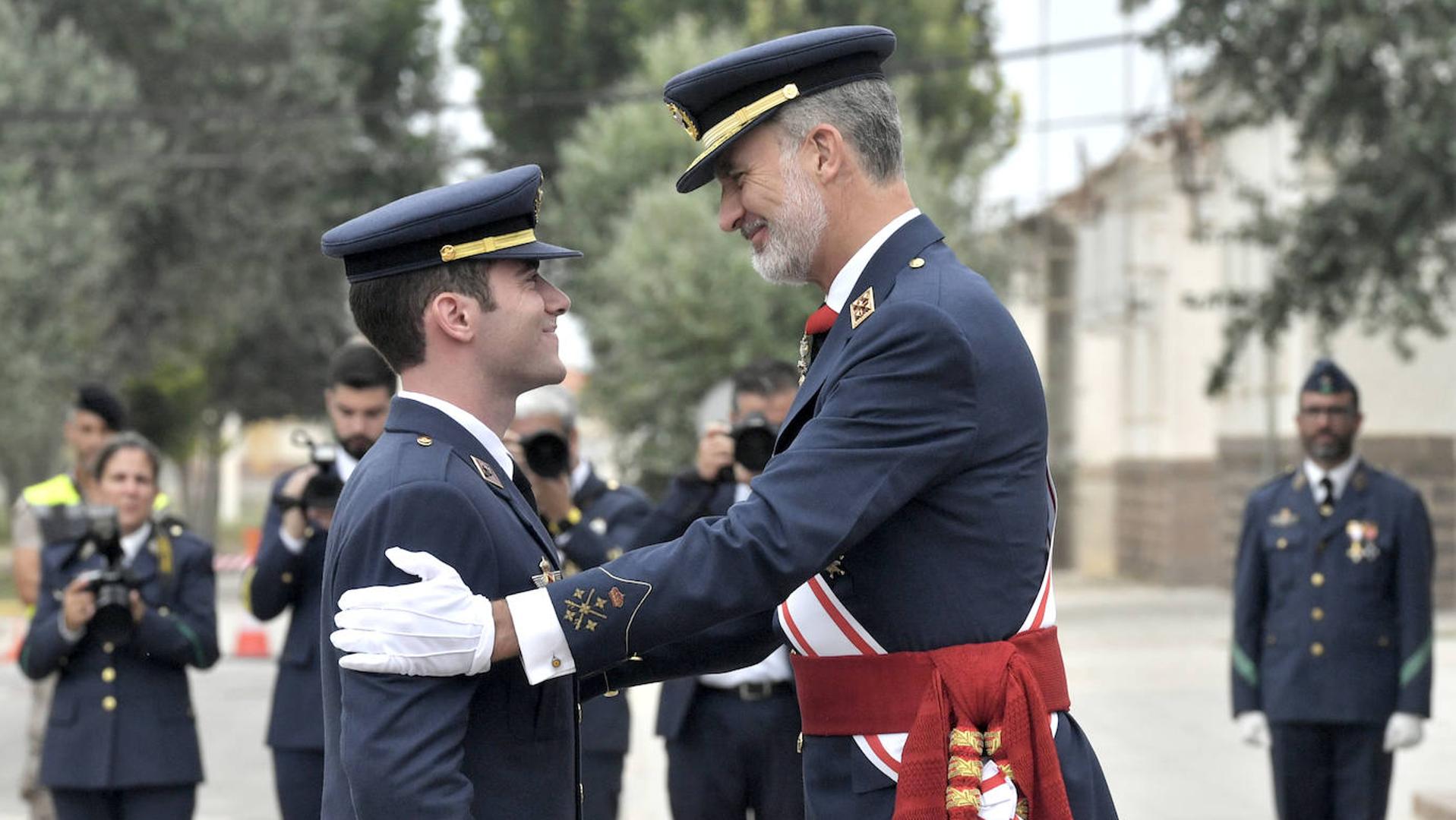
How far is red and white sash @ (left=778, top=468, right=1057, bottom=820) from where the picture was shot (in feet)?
10.5

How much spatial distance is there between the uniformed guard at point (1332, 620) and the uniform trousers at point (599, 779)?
8.98ft

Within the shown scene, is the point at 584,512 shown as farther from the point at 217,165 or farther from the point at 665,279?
the point at 217,165

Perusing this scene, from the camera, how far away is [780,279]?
3.61m

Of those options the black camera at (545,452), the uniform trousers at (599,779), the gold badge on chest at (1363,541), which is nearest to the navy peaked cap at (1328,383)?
the gold badge on chest at (1363,541)

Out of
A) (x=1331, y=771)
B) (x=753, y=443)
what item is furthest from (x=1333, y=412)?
(x=753, y=443)

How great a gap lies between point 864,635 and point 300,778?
324 cm

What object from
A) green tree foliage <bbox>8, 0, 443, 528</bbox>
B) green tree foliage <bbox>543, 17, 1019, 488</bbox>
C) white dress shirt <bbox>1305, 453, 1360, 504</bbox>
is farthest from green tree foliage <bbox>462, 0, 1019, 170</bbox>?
white dress shirt <bbox>1305, 453, 1360, 504</bbox>

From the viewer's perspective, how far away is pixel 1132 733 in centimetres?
1298

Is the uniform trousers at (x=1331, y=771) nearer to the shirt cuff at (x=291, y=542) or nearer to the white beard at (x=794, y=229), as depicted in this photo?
the shirt cuff at (x=291, y=542)

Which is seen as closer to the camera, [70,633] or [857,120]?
[857,120]

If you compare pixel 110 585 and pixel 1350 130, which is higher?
pixel 1350 130

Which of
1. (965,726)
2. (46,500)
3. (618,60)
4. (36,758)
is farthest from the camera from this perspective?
(618,60)

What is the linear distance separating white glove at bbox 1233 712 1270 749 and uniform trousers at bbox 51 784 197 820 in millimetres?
4182

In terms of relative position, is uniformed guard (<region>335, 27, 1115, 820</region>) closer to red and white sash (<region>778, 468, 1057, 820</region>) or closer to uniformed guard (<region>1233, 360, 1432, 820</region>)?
red and white sash (<region>778, 468, 1057, 820</region>)
